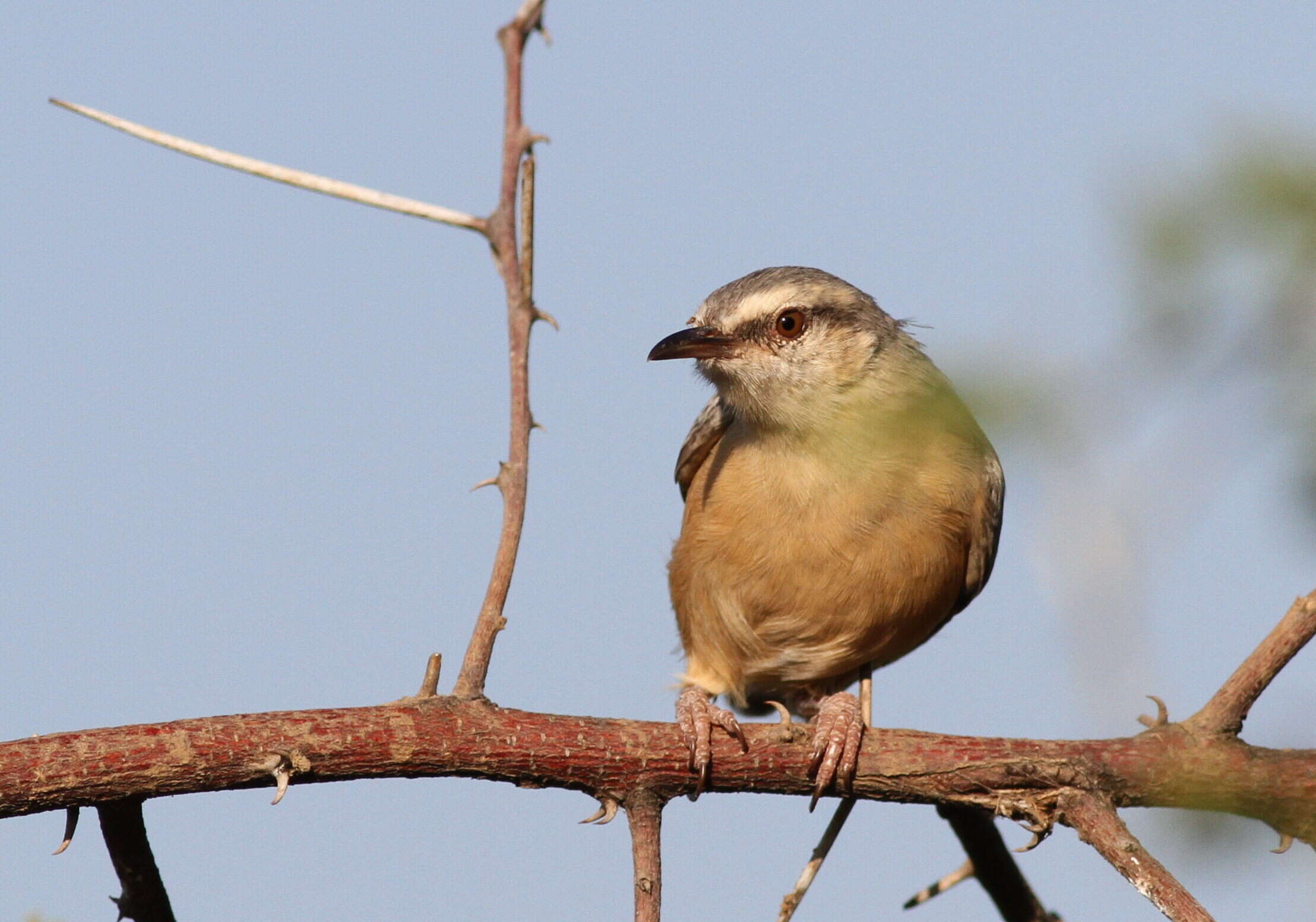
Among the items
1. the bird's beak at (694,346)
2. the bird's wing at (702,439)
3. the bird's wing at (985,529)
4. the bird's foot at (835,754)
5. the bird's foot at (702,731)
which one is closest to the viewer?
the bird's foot at (702,731)

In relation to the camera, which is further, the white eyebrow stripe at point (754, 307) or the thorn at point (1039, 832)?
the white eyebrow stripe at point (754, 307)

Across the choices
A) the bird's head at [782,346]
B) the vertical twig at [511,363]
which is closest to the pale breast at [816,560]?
the bird's head at [782,346]

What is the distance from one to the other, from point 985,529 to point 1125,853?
329 cm

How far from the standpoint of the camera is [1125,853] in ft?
14.2

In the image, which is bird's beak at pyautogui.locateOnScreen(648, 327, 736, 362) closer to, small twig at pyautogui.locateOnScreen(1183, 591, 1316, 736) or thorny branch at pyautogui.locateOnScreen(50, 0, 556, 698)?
thorny branch at pyautogui.locateOnScreen(50, 0, 556, 698)

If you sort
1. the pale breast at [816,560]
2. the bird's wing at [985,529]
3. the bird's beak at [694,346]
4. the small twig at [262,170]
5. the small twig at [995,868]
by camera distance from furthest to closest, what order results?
the bird's wing at [985,529] < the bird's beak at [694,346] < the pale breast at [816,560] < the small twig at [995,868] < the small twig at [262,170]

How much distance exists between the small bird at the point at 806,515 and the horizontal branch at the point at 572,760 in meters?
1.07

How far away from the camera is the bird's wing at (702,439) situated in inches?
314

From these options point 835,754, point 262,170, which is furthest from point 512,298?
point 835,754

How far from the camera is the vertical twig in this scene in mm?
4699

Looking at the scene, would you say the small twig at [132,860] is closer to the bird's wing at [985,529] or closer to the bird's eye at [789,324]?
the bird's eye at [789,324]

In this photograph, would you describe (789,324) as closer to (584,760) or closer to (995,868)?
(995,868)

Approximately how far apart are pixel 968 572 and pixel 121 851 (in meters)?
4.75

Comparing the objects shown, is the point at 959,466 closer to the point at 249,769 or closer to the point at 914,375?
the point at 914,375
